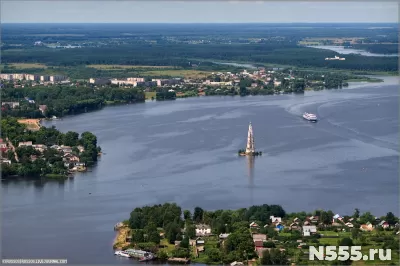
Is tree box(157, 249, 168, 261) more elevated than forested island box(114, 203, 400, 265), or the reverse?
forested island box(114, 203, 400, 265)

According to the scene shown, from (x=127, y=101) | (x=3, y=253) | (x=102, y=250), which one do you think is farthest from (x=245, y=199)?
(x=127, y=101)

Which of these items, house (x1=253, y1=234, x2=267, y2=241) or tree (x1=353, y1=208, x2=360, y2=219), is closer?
house (x1=253, y1=234, x2=267, y2=241)

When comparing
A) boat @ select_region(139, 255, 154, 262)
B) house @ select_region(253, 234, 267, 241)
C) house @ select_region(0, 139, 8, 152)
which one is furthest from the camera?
house @ select_region(0, 139, 8, 152)

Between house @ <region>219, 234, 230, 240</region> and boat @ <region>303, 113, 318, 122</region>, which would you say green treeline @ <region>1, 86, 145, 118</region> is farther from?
house @ <region>219, 234, 230, 240</region>

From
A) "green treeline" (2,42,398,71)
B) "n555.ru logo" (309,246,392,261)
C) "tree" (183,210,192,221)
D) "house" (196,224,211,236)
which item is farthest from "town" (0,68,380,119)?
"n555.ru logo" (309,246,392,261)

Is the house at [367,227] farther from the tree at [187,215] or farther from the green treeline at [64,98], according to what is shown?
the green treeline at [64,98]

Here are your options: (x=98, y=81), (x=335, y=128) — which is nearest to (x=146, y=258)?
(x=335, y=128)

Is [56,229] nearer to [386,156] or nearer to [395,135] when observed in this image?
[386,156]

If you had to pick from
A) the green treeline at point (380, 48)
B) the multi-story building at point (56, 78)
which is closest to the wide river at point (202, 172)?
the multi-story building at point (56, 78)
